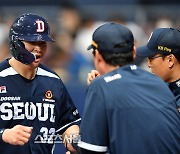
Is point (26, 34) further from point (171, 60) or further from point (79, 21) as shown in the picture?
point (79, 21)

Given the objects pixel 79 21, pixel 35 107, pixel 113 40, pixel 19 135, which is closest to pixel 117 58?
pixel 113 40

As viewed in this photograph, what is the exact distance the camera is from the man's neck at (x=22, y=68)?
5.90 m

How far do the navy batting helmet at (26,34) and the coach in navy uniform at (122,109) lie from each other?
3.46ft

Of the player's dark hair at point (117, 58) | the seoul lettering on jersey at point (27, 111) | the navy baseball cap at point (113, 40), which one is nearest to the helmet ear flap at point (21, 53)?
the seoul lettering on jersey at point (27, 111)

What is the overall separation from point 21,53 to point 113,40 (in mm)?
1263

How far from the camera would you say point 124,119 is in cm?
463

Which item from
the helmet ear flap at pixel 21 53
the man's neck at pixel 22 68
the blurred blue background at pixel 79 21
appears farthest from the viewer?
the blurred blue background at pixel 79 21

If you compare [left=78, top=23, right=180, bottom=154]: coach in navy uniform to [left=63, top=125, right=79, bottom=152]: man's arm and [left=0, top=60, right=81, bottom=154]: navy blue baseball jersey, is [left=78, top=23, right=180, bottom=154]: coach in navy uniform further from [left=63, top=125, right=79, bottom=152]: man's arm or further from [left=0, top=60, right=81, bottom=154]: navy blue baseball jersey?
[left=0, top=60, right=81, bottom=154]: navy blue baseball jersey

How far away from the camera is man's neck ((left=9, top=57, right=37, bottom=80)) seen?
19.4 feet

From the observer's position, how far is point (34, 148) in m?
5.86

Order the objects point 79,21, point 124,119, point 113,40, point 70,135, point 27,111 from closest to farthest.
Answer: point 124,119
point 113,40
point 27,111
point 70,135
point 79,21

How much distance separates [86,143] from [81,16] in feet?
30.0

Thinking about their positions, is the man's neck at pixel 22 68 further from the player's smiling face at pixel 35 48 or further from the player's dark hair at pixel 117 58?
the player's dark hair at pixel 117 58

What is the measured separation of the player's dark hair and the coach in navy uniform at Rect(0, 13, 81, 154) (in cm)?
113
